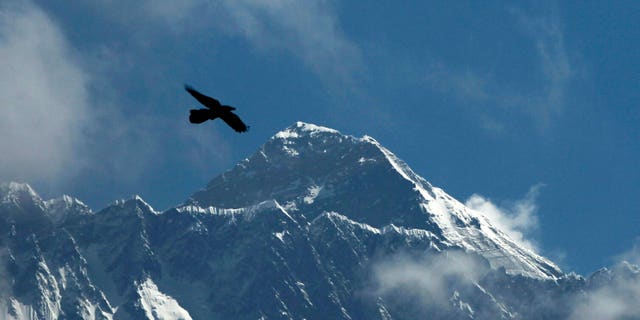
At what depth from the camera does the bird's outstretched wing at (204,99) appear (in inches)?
2350

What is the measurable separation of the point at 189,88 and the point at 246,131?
8.84 ft

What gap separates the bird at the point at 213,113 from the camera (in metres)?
59.9

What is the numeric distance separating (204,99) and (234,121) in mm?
1397

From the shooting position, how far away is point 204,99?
6022cm

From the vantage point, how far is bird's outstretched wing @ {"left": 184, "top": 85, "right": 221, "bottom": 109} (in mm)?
59684

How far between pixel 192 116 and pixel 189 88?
1829 millimetres

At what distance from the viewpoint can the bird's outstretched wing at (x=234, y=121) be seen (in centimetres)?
6004

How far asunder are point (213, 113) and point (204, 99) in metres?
0.86

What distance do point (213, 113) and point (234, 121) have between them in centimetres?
107

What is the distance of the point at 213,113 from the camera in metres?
60.8

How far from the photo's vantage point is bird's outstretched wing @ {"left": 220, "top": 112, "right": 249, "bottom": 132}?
197ft

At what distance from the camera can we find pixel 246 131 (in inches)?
2371

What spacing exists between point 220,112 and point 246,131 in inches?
51.3

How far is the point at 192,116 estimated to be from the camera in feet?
201
